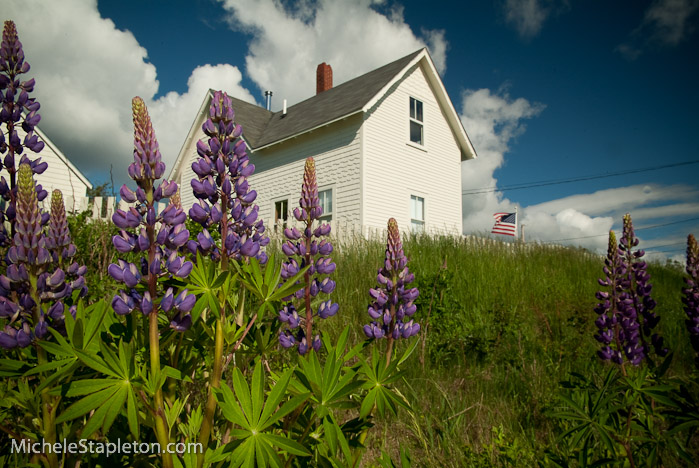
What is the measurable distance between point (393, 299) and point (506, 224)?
17.2 metres

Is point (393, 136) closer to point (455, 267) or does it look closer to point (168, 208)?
point (455, 267)

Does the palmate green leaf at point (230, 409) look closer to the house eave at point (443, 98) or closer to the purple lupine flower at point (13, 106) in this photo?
the purple lupine flower at point (13, 106)

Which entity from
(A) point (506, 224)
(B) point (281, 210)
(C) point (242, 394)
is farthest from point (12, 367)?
(A) point (506, 224)

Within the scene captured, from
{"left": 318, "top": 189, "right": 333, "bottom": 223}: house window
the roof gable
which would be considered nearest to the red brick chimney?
the roof gable

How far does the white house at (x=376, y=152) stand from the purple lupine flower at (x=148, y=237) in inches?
426

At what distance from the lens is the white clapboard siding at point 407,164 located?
13.1 meters

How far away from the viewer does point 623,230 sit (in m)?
3.06

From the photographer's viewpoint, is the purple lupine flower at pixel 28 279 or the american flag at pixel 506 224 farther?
the american flag at pixel 506 224

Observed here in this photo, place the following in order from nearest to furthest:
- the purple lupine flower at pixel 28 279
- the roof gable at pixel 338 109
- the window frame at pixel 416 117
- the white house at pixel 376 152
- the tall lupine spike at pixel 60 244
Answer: the purple lupine flower at pixel 28 279, the tall lupine spike at pixel 60 244, the white house at pixel 376 152, the roof gable at pixel 338 109, the window frame at pixel 416 117

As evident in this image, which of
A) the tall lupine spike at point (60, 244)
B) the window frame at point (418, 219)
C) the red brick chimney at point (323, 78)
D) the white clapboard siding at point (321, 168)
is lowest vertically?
the tall lupine spike at point (60, 244)

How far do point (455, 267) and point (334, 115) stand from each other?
352 inches

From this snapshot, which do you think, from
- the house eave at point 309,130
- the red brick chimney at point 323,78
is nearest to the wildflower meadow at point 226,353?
the house eave at point 309,130

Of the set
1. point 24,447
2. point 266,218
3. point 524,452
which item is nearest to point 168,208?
point 24,447

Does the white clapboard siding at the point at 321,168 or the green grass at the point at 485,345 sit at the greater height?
the white clapboard siding at the point at 321,168
